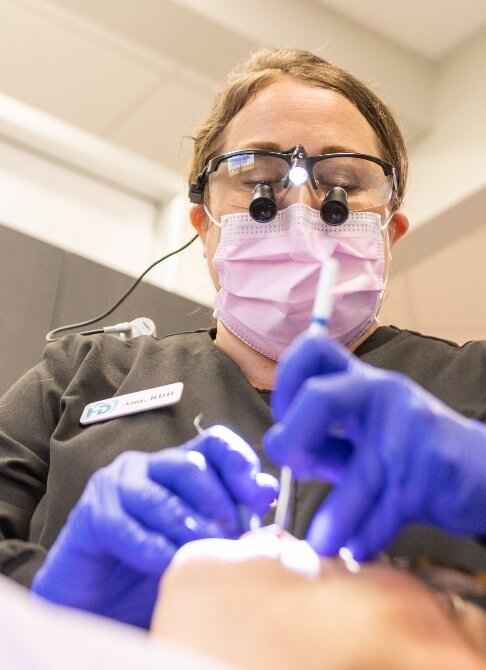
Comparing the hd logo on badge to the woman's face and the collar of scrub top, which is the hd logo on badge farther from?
the collar of scrub top

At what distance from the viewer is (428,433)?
740mm

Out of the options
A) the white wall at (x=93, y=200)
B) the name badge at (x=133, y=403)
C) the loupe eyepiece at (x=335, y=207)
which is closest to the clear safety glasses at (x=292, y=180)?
the loupe eyepiece at (x=335, y=207)

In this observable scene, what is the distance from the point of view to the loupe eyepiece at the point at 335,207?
1350 mm

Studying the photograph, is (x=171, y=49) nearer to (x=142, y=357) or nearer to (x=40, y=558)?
(x=142, y=357)

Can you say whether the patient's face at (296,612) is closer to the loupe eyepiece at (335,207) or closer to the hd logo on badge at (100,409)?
the hd logo on badge at (100,409)

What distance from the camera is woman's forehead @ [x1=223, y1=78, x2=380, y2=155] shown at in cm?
145

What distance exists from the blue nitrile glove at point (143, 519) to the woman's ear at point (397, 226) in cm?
76

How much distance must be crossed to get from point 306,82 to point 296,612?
3.67ft

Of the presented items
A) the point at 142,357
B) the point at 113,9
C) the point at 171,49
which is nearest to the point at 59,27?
the point at 113,9

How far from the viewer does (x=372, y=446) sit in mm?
764

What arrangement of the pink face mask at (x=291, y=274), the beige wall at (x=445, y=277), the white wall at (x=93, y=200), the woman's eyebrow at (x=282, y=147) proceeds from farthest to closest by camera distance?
the white wall at (x=93, y=200), the beige wall at (x=445, y=277), the woman's eyebrow at (x=282, y=147), the pink face mask at (x=291, y=274)

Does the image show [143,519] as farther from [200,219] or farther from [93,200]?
[93,200]

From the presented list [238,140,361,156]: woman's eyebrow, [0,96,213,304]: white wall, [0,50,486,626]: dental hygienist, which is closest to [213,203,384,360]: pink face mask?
[0,50,486,626]: dental hygienist

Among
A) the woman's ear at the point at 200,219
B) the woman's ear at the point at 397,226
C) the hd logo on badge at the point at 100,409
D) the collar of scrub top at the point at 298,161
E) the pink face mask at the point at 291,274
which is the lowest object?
the hd logo on badge at the point at 100,409
